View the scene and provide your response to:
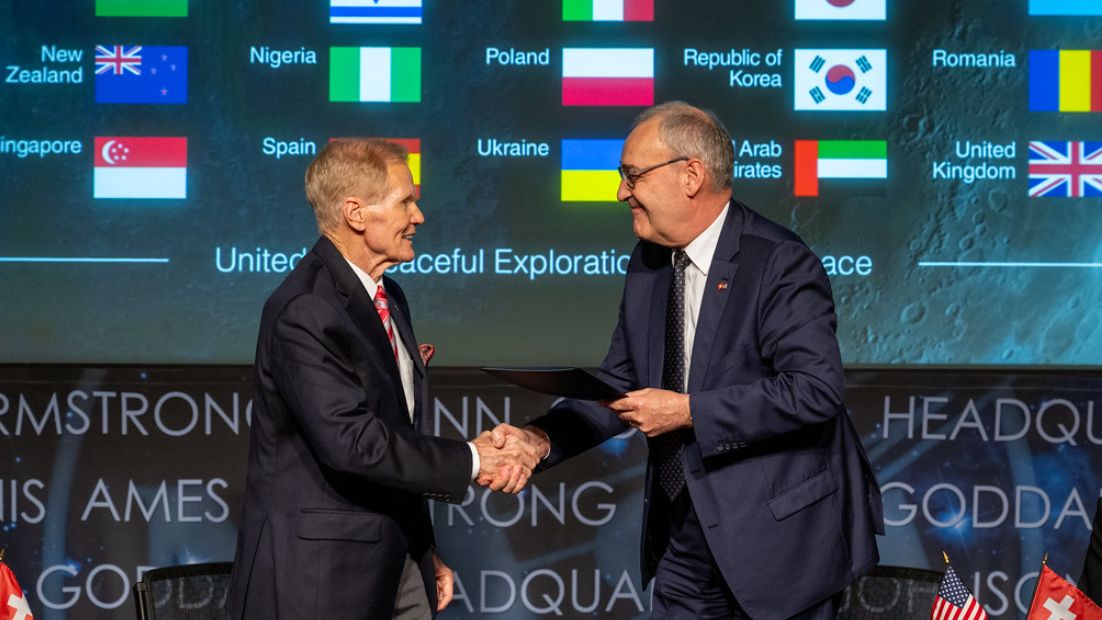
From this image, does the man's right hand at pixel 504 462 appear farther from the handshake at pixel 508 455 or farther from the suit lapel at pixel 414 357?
Result: the suit lapel at pixel 414 357

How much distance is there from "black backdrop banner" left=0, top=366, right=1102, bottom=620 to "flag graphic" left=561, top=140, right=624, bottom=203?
708 mm

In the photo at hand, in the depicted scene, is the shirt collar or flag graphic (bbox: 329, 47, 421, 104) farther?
flag graphic (bbox: 329, 47, 421, 104)

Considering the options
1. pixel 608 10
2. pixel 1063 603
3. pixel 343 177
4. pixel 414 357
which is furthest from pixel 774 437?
pixel 608 10

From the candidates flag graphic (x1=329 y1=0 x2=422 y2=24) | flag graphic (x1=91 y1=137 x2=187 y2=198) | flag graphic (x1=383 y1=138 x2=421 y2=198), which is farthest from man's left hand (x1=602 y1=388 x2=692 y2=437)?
flag graphic (x1=91 y1=137 x2=187 y2=198)

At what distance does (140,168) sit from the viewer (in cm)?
420

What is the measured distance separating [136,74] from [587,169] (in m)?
1.57

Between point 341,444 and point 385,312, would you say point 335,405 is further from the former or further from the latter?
point 385,312

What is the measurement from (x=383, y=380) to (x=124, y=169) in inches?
85.0

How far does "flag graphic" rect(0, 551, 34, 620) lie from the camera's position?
2848 millimetres

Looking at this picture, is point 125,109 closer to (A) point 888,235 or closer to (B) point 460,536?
(B) point 460,536

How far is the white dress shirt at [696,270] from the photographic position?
2727 millimetres

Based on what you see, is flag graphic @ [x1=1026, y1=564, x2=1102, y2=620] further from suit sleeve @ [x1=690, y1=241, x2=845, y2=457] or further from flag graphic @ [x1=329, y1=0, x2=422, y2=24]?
flag graphic @ [x1=329, y1=0, x2=422, y2=24]

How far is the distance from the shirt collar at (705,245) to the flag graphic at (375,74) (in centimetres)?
174

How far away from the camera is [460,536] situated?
4254 millimetres
